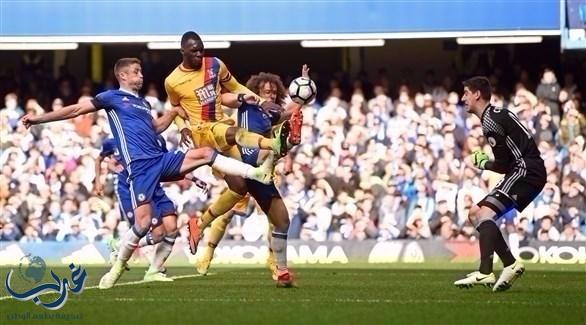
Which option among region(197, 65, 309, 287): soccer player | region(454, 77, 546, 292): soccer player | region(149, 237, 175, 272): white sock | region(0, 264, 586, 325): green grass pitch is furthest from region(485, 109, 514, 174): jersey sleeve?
region(149, 237, 175, 272): white sock

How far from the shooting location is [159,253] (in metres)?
17.5

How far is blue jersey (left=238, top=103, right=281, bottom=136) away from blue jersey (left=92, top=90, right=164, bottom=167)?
72.3 inches

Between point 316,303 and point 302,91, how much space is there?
11.8 feet

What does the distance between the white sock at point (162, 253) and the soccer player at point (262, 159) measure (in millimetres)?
1229

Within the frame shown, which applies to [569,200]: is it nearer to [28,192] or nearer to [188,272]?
[188,272]

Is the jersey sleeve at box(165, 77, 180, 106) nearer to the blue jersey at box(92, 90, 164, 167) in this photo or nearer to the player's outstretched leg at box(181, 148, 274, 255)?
the blue jersey at box(92, 90, 164, 167)

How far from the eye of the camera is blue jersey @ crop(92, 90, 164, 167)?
15.6m

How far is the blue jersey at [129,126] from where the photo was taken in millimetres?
15641

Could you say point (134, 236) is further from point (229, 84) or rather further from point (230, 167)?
point (229, 84)

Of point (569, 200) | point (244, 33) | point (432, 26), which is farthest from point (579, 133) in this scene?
point (244, 33)

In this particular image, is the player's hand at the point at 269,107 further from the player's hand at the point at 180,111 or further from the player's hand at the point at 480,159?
the player's hand at the point at 480,159

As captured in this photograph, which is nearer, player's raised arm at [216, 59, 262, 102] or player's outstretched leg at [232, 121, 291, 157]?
player's outstretched leg at [232, 121, 291, 157]

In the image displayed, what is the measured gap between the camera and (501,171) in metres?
15.7

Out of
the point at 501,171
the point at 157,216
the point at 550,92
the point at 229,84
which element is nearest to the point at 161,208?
the point at 157,216
